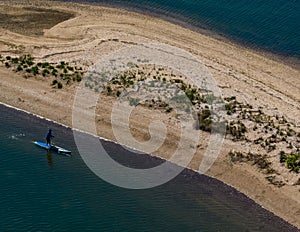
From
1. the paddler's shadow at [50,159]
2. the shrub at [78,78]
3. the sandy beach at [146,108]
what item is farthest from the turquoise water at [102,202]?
the shrub at [78,78]

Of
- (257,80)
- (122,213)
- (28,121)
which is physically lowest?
(122,213)

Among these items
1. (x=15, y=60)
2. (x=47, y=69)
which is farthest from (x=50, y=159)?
(x=15, y=60)

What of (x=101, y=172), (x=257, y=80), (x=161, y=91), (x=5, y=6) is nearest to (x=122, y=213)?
(x=101, y=172)

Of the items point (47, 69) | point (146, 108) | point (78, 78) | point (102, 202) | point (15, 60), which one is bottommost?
point (102, 202)

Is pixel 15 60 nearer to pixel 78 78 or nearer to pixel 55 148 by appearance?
pixel 78 78

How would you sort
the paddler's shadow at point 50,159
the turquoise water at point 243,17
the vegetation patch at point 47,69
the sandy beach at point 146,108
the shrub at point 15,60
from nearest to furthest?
the sandy beach at point 146,108 → the paddler's shadow at point 50,159 → the vegetation patch at point 47,69 → the shrub at point 15,60 → the turquoise water at point 243,17

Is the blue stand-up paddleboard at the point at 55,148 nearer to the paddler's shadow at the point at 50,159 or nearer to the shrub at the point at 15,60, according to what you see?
the paddler's shadow at the point at 50,159

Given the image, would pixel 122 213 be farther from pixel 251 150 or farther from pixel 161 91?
pixel 161 91
